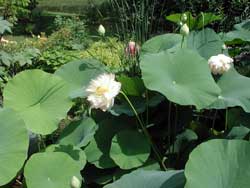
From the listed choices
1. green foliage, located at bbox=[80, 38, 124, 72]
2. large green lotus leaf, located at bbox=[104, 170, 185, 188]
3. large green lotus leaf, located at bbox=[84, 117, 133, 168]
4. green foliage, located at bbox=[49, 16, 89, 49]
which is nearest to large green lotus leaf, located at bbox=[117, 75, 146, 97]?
large green lotus leaf, located at bbox=[84, 117, 133, 168]

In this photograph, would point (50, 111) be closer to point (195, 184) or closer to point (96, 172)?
point (96, 172)

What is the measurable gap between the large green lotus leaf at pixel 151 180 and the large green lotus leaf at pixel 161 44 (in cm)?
78

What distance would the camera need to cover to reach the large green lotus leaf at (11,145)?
1.74 meters

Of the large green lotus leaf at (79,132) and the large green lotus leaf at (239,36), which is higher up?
the large green lotus leaf at (239,36)

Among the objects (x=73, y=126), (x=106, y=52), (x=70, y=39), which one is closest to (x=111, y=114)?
(x=73, y=126)

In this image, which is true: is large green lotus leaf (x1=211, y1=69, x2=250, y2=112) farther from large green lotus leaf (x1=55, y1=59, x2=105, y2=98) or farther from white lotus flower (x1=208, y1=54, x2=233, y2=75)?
large green lotus leaf (x1=55, y1=59, x2=105, y2=98)

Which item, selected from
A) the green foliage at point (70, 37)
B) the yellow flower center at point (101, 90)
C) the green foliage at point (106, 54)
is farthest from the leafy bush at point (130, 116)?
the green foliage at point (70, 37)

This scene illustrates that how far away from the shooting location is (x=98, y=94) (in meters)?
1.73

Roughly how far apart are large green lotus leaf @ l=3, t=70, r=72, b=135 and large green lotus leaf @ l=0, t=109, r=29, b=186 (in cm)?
14

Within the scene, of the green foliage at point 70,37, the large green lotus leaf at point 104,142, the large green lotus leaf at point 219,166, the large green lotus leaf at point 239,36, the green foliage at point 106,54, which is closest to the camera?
the large green lotus leaf at point 219,166

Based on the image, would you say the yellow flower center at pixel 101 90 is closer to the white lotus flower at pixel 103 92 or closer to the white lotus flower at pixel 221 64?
the white lotus flower at pixel 103 92

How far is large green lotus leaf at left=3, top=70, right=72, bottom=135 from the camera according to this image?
196cm

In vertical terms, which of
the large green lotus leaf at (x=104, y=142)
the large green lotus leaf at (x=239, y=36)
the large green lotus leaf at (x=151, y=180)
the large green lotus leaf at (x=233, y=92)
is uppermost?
the large green lotus leaf at (x=239, y=36)

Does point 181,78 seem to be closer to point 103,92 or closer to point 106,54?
point 103,92
